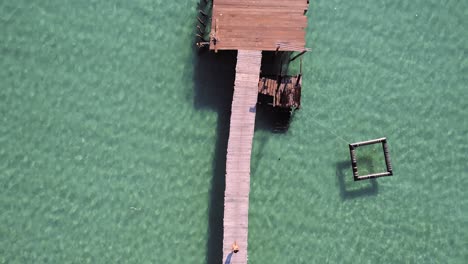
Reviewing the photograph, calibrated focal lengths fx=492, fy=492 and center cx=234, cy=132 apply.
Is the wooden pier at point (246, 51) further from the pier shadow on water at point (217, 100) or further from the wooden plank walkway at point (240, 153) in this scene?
the pier shadow on water at point (217, 100)

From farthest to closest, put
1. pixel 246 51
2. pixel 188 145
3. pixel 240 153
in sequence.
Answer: pixel 188 145, pixel 246 51, pixel 240 153

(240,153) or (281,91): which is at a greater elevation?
(281,91)

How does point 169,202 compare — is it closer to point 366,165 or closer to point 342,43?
point 366,165

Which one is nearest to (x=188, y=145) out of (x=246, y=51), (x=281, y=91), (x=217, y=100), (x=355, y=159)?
(x=217, y=100)

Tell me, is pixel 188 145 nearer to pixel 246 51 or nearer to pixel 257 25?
pixel 246 51

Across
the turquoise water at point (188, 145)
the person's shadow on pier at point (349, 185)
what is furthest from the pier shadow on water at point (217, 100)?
the person's shadow on pier at point (349, 185)
